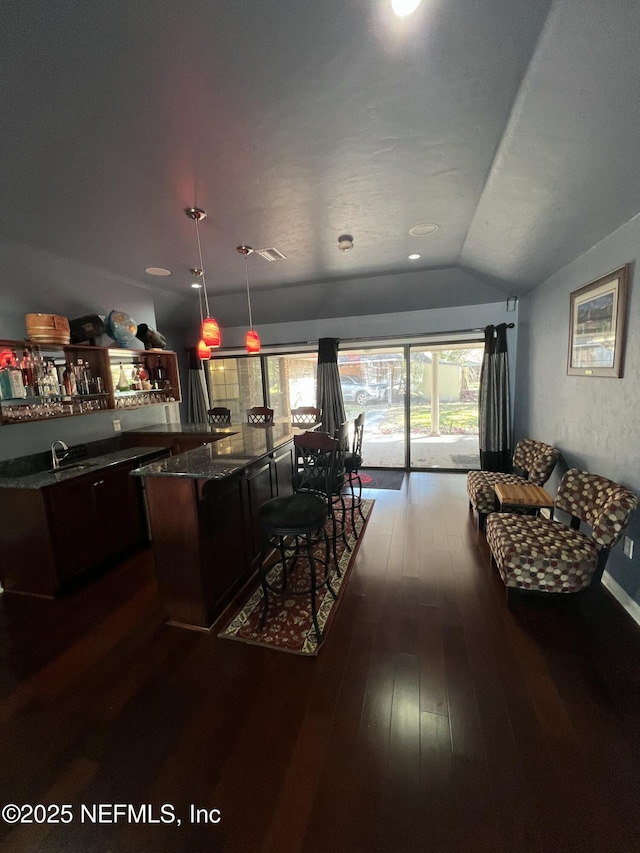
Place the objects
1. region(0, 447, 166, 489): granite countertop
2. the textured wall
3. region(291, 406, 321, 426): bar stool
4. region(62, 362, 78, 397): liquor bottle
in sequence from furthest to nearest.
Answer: region(291, 406, 321, 426): bar stool
region(62, 362, 78, 397): liquor bottle
region(0, 447, 166, 489): granite countertop
the textured wall

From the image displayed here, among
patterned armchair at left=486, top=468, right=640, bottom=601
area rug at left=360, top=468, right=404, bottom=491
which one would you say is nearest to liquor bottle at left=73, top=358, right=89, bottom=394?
area rug at left=360, top=468, right=404, bottom=491

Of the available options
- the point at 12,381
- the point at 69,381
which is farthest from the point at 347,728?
the point at 69,381

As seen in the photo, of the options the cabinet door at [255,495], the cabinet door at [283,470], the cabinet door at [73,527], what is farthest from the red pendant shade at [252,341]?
the cabinet door at [73,527]

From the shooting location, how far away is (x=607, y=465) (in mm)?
2385

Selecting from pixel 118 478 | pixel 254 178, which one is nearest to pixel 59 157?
pixel 254 178

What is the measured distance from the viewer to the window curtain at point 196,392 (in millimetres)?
5777

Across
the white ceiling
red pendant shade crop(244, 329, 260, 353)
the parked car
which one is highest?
the white ceiling

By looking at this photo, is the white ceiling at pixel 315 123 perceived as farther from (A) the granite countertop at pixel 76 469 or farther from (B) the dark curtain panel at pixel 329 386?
(B) the dark curtain panel at pixel 329 386

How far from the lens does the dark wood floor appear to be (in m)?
1.16

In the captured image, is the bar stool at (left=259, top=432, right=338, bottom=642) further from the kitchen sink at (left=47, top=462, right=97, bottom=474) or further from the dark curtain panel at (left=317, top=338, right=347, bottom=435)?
the dark curtain panel at (left=317, top=338, right=347, bottom=435)

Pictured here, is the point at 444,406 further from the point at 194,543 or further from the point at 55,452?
the point at 55,452

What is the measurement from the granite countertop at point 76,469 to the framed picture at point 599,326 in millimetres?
3894

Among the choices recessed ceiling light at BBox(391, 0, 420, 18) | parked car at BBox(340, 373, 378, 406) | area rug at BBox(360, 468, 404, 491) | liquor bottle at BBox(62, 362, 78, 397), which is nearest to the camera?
recessed ceiling light at BBox(391, 0, 420, 18)

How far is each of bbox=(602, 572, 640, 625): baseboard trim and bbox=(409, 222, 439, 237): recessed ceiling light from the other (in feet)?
9.95
